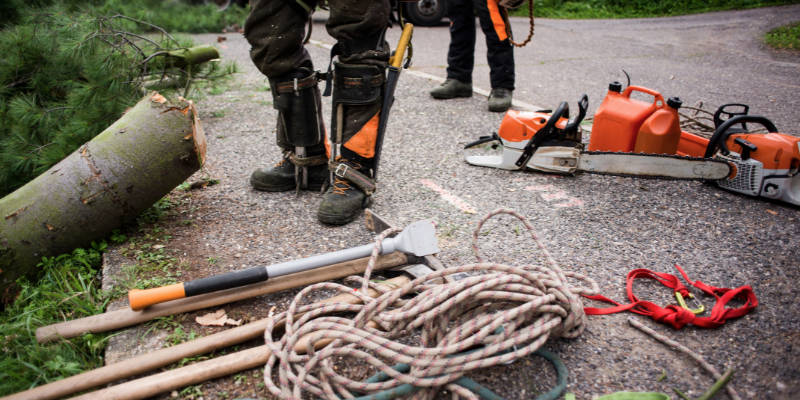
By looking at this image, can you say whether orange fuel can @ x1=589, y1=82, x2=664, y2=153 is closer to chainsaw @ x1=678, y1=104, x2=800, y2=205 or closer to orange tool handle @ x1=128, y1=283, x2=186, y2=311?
chainsaw @ x1=678, y1=104, x2=800, y2=205

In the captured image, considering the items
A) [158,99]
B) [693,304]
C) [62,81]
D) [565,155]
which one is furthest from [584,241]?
[62,81]

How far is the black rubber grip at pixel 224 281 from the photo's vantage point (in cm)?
145

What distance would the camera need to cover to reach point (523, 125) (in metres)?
2.59

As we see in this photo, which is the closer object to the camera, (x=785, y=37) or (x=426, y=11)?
(x=785, y=37)

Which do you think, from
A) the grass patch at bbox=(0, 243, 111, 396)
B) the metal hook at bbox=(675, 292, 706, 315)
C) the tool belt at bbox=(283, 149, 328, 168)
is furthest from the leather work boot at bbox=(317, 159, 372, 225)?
the metal hook at bbox=(675, 292, 706, 315)

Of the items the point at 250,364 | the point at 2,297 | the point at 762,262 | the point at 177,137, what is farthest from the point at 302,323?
the point at 762,262

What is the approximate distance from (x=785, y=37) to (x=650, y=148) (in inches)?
241

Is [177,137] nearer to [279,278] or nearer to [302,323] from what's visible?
[279,278]

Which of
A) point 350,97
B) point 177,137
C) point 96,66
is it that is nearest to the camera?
point 177,137

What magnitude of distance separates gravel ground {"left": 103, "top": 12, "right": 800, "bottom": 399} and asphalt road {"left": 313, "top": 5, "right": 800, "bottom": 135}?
Result: 1.69m

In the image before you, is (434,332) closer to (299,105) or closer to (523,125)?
(299,105)

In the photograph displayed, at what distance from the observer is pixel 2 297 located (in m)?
1.74

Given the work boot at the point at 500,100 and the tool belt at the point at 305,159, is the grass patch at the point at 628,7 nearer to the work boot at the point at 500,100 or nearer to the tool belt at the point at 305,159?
the work boot at the point at 500,100

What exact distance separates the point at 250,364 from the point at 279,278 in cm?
36
